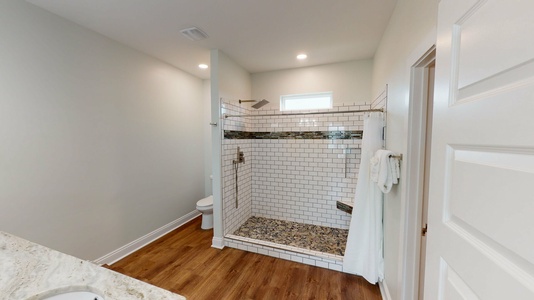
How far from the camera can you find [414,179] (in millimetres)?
1391

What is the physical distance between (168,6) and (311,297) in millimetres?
2889

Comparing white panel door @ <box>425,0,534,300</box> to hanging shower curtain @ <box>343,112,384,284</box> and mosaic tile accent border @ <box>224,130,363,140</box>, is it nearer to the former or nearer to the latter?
hanging shower curtain @ <box>343,112,384,284</box>

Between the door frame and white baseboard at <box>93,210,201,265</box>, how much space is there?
9.51 feet

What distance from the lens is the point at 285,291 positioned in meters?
1.98

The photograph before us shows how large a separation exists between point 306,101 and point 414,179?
90.1 inches

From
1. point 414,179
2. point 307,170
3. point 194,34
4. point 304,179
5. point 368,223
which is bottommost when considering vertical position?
point 368,223

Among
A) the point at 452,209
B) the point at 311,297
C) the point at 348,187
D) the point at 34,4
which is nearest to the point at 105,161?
the point at 34,4

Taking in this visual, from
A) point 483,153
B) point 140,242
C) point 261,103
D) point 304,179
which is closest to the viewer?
point 483,153

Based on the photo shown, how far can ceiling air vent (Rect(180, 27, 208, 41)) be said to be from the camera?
2.18m

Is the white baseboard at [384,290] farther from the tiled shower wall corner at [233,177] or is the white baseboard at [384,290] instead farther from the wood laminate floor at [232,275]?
the tiled shower wall corner at [233,177]

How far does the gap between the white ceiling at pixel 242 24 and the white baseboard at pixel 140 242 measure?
2.47 m

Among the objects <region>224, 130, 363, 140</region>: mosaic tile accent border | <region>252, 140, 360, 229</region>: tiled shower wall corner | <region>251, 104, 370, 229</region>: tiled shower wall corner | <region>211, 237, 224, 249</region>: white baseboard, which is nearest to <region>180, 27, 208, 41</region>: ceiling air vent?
<region>224, 130, 363, 140</region>: mosaic tile accent border

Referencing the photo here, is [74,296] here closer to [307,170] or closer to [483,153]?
[483,153]

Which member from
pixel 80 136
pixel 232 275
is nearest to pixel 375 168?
pixel 232 275
